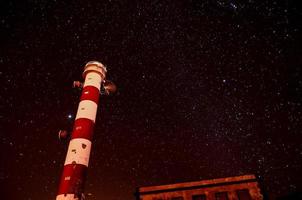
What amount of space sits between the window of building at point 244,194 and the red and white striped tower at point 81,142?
4.76m

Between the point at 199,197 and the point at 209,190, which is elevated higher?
the point at 209,190

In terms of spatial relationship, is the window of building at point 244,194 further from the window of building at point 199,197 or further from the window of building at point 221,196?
the window of building at point 199,197

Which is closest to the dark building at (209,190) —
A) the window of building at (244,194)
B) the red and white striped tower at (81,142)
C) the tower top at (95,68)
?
the window of building at (244,194)

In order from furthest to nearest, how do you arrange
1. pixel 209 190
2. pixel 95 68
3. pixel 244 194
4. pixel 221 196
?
pixel 95 68
pixel 209 190
pixel 221 196
pixel 244 194

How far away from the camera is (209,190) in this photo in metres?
6.09

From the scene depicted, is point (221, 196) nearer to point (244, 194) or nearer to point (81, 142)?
point (244, 194)

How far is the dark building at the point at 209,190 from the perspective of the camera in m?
5.89

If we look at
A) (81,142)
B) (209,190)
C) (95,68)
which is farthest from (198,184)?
(95,68)

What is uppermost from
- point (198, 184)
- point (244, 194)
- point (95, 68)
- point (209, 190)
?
point (95, 68)

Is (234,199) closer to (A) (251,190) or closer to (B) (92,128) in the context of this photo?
(A) (251,190)

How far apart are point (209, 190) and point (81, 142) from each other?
4664mm

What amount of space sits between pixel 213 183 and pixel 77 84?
7.37 meters

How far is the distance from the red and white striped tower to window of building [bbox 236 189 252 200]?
4.76 meters

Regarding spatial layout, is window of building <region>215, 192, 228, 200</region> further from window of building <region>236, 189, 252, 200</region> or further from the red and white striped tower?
the red and white striped tower
